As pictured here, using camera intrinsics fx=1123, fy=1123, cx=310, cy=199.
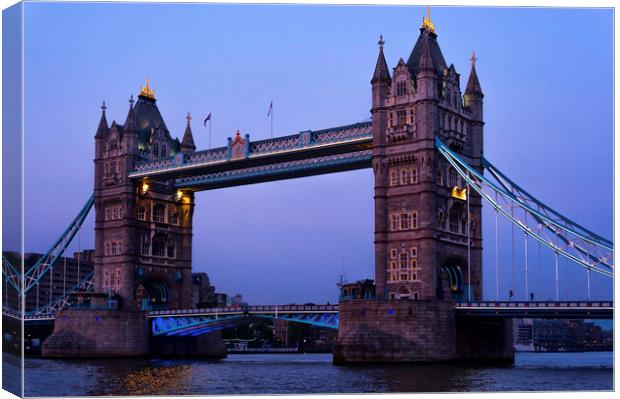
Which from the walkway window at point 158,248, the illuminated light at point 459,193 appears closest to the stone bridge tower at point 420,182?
the illuminated light at point 459,193

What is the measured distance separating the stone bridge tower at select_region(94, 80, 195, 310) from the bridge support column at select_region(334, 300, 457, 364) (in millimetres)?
35332

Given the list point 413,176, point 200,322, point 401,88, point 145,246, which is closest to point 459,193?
point 413,176

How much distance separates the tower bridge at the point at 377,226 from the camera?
3110 inches

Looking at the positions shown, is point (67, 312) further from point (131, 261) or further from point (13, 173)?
point (13, 173)

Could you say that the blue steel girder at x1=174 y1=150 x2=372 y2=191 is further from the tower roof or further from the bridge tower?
the tower roof

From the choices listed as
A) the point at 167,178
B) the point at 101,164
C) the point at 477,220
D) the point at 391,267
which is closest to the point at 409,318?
the point at 391,267

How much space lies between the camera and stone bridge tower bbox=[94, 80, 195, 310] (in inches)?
4289

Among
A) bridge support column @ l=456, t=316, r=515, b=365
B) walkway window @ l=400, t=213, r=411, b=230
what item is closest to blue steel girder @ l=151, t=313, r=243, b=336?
walkway window @ l=400, t=213, r=411, b=230

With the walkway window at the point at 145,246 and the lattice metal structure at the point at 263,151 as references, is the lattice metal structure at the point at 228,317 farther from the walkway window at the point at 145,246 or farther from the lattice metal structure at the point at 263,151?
the lattice metal structure at the point at 263,151

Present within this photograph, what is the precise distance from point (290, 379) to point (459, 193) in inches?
1000

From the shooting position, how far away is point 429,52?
86000mm

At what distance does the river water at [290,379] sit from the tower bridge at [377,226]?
4.96m

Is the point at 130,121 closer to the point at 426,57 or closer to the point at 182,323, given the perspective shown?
the point at 182,323

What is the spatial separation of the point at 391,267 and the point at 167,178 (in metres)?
30.3
